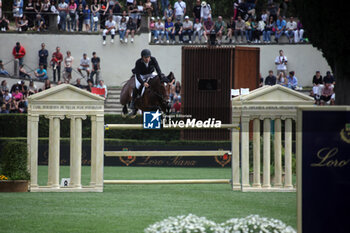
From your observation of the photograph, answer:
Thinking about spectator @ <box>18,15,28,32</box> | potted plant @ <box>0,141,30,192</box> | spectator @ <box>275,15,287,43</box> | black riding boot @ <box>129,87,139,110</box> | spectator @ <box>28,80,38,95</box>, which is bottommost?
potted plant @ <box>0,141,30,192</box>

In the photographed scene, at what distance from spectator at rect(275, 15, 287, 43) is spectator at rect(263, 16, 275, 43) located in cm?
10

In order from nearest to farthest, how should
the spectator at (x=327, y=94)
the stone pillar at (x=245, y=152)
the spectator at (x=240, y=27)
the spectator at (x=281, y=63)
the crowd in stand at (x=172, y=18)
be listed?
the stone pillar at (x=245, y=152)
the crowd in stand at (x=172, y=18)
the spectator at (x=240, y=27)
the spectator at (x=281, y=63)
the spectator at (x=327, y=94)

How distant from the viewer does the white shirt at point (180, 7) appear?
962cm

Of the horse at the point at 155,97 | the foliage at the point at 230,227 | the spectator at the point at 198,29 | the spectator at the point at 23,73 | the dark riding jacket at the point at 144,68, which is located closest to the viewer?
the foliage at the point at 230,227

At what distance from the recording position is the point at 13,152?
8.27 meters

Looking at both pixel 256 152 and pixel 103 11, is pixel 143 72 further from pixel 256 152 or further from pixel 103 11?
pixel 256 152

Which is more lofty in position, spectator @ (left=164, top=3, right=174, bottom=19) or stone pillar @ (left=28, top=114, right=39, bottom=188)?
spectator @ (left=164, top=3, right=174, bottom=19)

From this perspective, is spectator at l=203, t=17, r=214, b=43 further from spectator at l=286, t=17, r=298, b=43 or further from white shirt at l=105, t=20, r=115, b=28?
white shirt at l=105, t=20, r=115, b=28

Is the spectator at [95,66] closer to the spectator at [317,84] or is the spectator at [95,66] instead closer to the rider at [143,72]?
the spectator at [317,84]

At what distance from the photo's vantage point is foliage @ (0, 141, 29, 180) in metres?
8.24

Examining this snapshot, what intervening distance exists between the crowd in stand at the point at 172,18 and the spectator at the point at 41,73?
3.74 meters

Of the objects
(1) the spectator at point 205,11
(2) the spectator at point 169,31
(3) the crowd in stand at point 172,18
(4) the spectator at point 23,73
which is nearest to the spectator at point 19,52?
(4) the spectator at point 23,73

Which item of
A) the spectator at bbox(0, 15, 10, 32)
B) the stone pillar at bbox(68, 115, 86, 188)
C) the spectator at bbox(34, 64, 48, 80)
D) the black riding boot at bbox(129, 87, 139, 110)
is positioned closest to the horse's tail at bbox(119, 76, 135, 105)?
the black riding boot at bbox(129, 87, 139, 110)

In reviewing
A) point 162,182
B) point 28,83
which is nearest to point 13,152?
point 162,182
